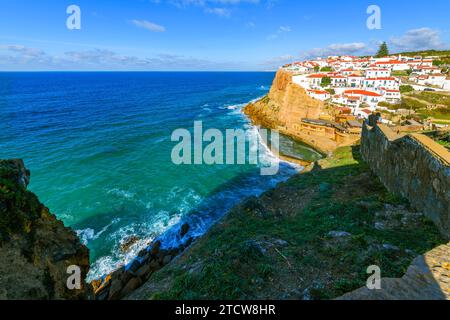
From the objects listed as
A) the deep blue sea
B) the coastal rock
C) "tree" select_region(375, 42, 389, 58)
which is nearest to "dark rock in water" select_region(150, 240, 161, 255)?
the deep blue sea

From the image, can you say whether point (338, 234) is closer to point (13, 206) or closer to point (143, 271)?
point (143, 271)

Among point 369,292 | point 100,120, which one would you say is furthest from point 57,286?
point 100,120

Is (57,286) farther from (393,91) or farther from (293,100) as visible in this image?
(393,91)

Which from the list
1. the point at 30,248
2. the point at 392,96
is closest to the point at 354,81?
the point at 392,96

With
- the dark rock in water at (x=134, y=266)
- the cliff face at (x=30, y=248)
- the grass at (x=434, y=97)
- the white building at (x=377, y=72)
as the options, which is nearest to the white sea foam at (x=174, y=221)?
the dark rock in water at (x=134, y=266)

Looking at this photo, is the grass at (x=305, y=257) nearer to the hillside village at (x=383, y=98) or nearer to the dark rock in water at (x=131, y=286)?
the dark rock in water at (x=131, y=286)

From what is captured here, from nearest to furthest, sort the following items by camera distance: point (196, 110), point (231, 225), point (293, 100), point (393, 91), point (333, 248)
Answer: point (333, 248), point (231, 225), point (393, 91), point (293, 100), point (196, 110)

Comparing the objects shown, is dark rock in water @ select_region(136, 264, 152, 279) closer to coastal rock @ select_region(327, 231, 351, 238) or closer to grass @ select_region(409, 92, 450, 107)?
coastal rock @ select_region(327, 231, 351, 238)
